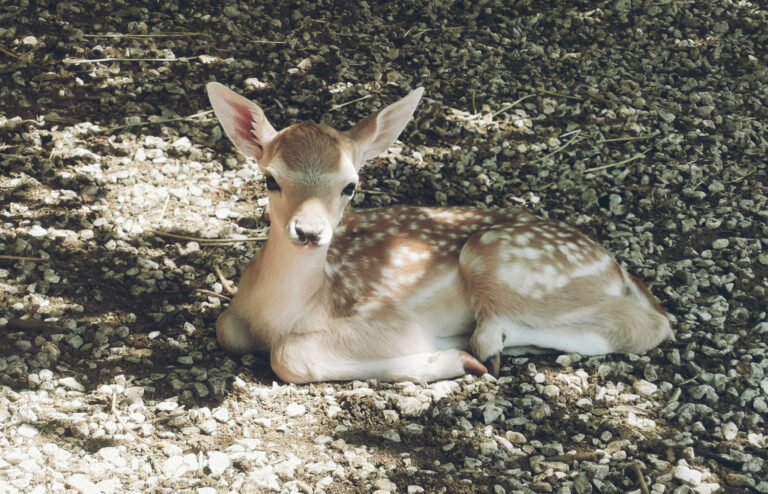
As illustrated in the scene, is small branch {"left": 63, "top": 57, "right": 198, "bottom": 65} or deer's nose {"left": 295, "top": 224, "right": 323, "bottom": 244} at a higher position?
deer's nose {"left": 295, "top": 224, "right": 323, "bottom": 244}

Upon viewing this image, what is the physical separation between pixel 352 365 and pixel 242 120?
4.09 ft

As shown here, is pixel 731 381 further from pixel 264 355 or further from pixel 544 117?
pixel 544 117

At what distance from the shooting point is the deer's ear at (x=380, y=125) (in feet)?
14.8

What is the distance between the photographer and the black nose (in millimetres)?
3926

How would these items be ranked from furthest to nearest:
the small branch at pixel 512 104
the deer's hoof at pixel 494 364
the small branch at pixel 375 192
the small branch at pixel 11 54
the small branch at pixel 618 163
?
the small branch at pixel 512 104 → the small branch at pixel 11 54 → the small branch at pixel 618 163 → the small branch at pixel 375 192 → the deer's hoof at pixel 494 364

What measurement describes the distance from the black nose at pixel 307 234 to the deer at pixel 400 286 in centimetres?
23

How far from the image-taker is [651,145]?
6.59 m

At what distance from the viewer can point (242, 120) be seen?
4.48m

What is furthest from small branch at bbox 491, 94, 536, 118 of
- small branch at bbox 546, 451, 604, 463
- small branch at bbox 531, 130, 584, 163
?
small branch at bbox 546, 451, 604, 463

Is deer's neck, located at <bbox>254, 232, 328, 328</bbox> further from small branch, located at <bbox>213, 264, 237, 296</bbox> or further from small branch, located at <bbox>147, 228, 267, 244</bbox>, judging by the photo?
small branch, located at <bbox>147, 228, 267, 244</bbox>

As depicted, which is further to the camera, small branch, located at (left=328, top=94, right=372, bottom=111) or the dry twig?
the dry twig

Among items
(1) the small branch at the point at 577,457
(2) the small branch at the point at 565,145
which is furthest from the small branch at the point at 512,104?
(1) the small branch at the point at 577,457

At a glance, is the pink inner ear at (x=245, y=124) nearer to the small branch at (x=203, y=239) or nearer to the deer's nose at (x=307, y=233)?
the deer's nose at (x=307, y=233)

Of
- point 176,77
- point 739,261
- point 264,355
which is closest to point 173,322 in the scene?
point 264,355
